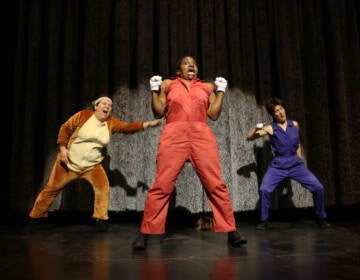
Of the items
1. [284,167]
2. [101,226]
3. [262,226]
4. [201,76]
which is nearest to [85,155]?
[101,226]

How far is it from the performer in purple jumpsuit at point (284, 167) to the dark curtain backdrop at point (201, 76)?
1.45 feet

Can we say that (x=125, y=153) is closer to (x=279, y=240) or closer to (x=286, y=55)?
(x=279, y=240)

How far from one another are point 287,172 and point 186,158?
1.14 meters

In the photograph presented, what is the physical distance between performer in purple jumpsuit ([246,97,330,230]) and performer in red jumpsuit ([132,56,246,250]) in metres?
0.76

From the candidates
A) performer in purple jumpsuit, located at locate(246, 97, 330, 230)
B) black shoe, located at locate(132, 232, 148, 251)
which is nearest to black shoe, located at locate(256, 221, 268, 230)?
performer in purple jumpsuit, located at locate(246, 97, 330, 230)

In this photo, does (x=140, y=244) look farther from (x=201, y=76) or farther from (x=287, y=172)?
(x=201, y=76)

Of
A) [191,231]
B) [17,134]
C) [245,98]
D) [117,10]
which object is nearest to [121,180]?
[191,231]

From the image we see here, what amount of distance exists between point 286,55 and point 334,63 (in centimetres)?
53

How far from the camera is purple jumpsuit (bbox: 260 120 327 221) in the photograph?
267 cm

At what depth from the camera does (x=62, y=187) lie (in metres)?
2.58

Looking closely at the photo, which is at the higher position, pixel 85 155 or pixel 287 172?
pixel 85 155

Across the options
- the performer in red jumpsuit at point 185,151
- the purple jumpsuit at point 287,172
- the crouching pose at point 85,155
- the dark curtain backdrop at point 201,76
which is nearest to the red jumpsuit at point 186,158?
the performer in red jumpsuit at point 185,151

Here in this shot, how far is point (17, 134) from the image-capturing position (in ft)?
10.6

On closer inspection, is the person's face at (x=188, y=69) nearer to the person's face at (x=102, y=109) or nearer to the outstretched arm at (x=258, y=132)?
the person's face at (x=102, y=109)
